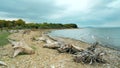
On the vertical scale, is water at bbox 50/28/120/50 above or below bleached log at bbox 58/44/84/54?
below

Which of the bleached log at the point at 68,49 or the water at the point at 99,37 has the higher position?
the bleached log at the point at 68,49

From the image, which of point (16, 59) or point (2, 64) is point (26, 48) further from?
point (2, 64)

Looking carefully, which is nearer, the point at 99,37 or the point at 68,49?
the point at 68,49

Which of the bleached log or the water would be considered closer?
the bleached log

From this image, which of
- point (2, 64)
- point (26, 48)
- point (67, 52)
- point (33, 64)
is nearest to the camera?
point (2, 64)

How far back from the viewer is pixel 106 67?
12.8 meters

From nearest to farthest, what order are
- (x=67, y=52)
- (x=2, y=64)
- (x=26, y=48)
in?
(x=2, y=64) → (x=26, y=48) → (x=67, y=52)

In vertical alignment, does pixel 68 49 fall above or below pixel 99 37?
Result: above

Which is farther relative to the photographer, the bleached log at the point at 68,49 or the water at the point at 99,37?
the water at the point at 99,37

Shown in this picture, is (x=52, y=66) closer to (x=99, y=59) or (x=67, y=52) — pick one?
(x=99, y=59)

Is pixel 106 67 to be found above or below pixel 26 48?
below

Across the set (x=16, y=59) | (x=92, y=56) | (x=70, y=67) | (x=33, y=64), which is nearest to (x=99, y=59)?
(x=92, y=56)

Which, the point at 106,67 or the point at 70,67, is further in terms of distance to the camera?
the point at 106,67

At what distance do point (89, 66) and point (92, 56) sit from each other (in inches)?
38.0
